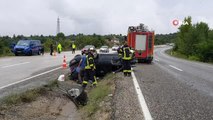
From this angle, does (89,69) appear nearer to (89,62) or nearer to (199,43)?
(89,62)

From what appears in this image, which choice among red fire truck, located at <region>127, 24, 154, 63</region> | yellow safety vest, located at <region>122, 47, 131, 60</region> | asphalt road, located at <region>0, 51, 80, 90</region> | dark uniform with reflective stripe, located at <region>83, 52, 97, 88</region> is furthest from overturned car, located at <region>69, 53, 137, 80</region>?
red fire truck, located at <region>127, 24, 154, 63</region>

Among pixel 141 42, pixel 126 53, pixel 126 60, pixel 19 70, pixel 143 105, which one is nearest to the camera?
pixel 143 105

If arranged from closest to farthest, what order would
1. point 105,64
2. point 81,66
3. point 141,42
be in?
point 81,66 → point 105,64 → point 141,42

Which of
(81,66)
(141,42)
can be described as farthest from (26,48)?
(81,66)

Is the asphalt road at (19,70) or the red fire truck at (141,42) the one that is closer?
the asphalt road at (19,70)

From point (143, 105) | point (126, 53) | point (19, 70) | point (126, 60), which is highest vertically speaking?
point (126, 53)

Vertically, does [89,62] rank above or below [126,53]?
below

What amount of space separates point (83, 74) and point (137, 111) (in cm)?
827

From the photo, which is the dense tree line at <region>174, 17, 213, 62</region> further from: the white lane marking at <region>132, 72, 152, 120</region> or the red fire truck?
the white lane marking at <region>132, 72, 152, 120</region>

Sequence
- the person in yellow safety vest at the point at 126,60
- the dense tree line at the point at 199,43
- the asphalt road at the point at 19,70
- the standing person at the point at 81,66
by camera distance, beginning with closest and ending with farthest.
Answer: the standing person at the point at 81,66
the asphalt road at the point at 19,70
the person in yellow safety vest at the point at 126,60
the dense tree line at the point at 199,43

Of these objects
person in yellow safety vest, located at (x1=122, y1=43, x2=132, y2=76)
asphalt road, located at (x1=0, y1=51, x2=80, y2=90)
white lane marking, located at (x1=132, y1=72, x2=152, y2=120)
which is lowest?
asphalt road, located at (x1=0, y1=51, x2=80, y2=90)

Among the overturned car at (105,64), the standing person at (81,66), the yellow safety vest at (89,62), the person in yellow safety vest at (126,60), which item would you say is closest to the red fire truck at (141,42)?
the overturned car at (105,64)

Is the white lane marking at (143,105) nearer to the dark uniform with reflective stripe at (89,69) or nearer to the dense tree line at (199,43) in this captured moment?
the dark uniform with reflective stripe at (89,69)

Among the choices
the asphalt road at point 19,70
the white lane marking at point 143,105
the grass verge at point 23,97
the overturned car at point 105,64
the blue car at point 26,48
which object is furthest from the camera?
the blue car at point 26,48
